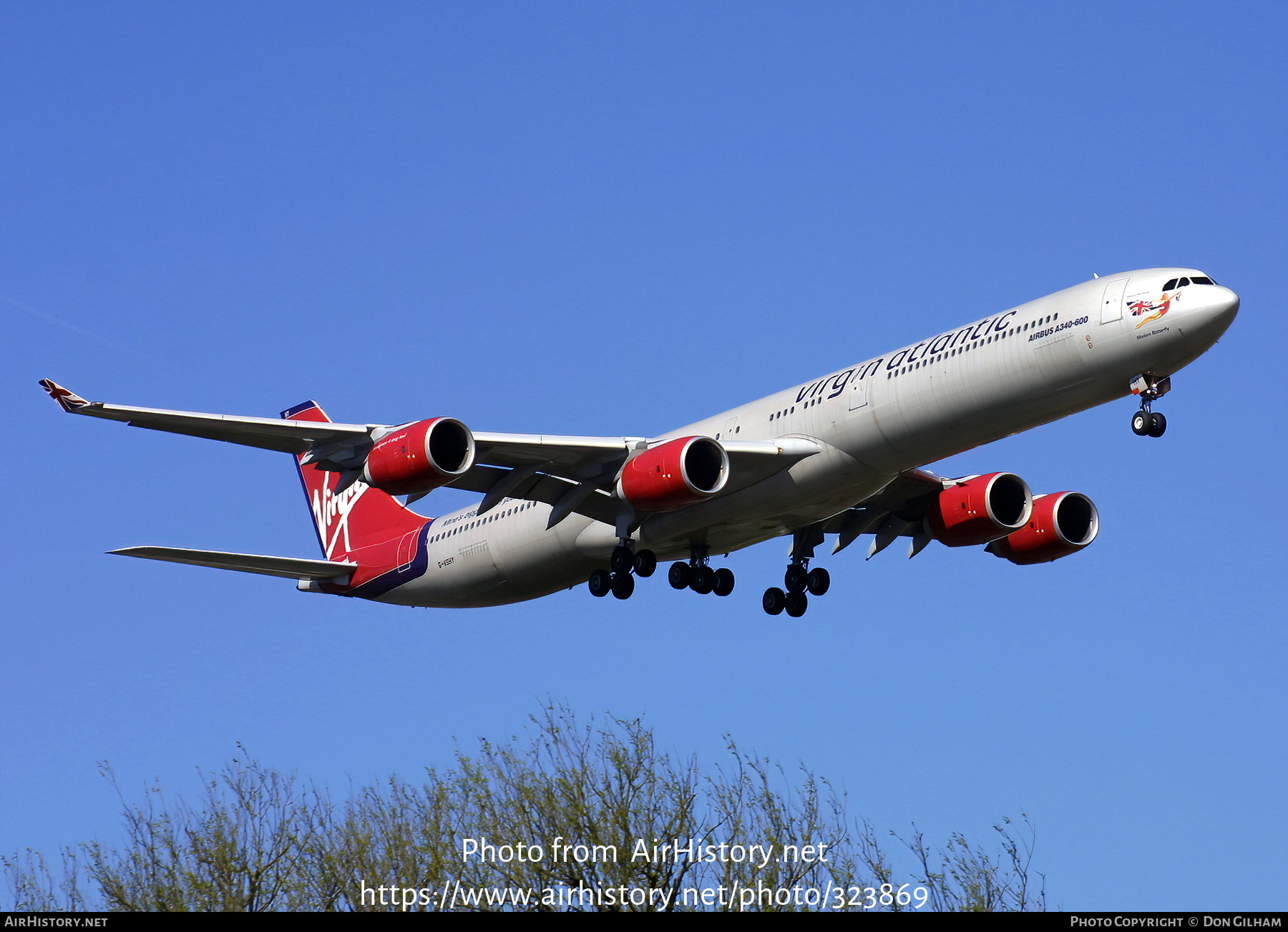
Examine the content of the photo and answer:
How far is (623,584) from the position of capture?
3772 cm

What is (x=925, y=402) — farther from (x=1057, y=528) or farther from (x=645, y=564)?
(x=1057, y=528)

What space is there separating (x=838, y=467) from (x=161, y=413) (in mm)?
14440

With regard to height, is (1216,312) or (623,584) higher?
(1216,312)

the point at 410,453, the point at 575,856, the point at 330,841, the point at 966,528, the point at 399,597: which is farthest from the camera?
the point at 399,597

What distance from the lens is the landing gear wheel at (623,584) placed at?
37.7 m

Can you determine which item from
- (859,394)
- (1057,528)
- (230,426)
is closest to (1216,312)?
(859,394)

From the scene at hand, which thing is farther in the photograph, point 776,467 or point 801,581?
point 801,581

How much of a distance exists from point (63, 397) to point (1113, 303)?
2106cm

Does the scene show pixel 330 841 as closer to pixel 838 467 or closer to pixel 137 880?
pixel 137 880

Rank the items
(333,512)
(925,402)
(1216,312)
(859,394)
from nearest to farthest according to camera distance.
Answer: (1216,312), (925,402), (859,394), (333,512)

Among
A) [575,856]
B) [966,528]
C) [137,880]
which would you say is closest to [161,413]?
[137,880]

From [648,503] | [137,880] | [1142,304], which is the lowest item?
[137,880]

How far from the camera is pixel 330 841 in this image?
1180 inches

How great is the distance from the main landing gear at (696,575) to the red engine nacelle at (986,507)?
616 centimetres
